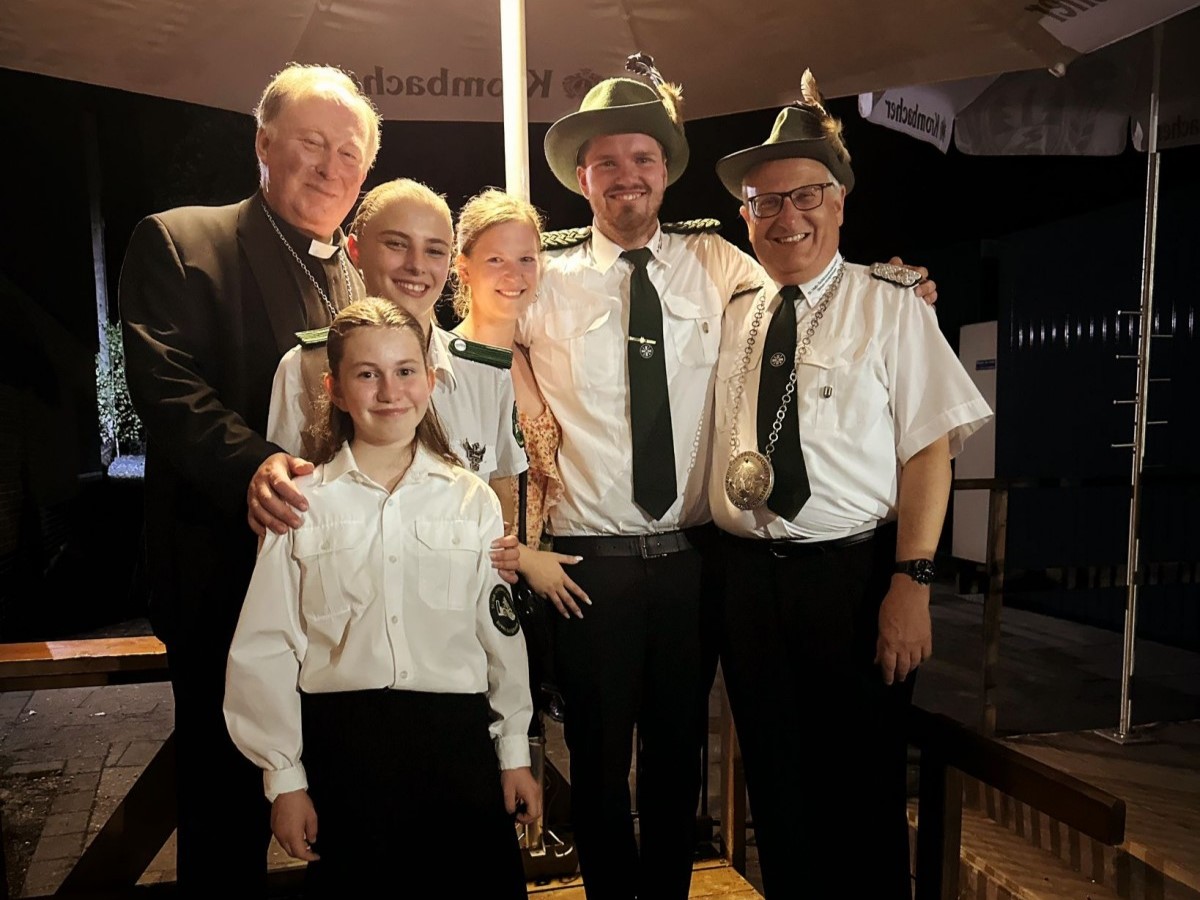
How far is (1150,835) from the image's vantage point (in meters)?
3.28

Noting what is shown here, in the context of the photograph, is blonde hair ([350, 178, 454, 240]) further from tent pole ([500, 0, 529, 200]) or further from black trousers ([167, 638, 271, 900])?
black trousers ([167, 638, 271, 900])

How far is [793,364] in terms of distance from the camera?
2.12 metres

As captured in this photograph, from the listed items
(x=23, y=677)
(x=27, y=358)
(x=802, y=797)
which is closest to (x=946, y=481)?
(x=802, y=797)

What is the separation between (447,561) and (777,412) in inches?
35.5

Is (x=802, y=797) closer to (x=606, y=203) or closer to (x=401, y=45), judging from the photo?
(x=606, y=203)

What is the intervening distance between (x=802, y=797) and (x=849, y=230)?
8.40m

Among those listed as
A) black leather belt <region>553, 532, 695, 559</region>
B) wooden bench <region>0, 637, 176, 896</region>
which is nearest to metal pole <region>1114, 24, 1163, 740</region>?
black leather belt <region>553, 532, 695, 559</region>

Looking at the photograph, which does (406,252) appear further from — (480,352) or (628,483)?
(628,483)

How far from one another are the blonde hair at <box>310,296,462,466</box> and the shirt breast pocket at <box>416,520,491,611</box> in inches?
5.6

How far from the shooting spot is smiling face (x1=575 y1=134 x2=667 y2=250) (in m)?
2.10

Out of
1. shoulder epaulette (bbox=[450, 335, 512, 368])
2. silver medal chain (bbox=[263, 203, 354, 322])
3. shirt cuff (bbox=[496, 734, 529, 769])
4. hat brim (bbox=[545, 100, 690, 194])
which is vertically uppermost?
hat brim (bbox=[545, 100, 690, 194])

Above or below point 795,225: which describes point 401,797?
below

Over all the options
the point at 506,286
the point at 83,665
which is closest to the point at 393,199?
the point at 506,286

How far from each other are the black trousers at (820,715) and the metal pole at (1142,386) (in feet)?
Result: 10.9
